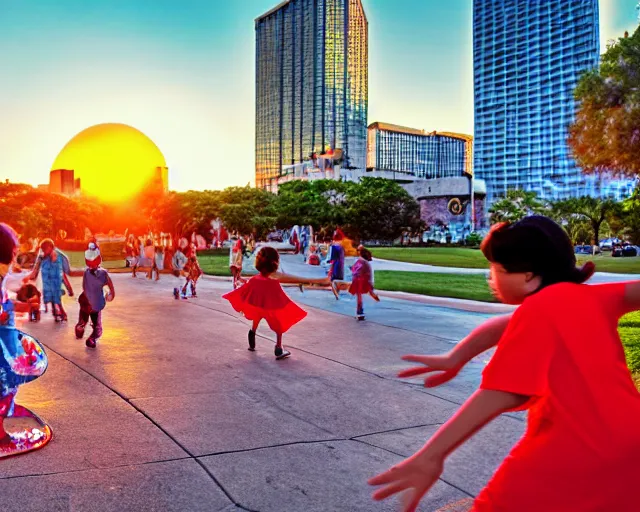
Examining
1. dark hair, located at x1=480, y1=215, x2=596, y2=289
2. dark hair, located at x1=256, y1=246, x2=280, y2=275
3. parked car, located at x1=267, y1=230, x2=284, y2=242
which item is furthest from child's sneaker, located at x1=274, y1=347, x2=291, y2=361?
parked car, located at x1=267, y1=230, x2=284, y2=242

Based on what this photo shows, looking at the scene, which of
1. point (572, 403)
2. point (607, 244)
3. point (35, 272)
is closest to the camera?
point (572, 403)

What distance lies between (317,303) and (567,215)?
59.8 m

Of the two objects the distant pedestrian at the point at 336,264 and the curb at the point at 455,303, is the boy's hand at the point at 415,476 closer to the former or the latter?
the curb at the point at 455,303

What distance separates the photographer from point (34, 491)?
3.96 metres

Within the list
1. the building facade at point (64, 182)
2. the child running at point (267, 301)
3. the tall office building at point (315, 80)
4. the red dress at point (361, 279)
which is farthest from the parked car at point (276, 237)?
the tall office building at point (315, 80)

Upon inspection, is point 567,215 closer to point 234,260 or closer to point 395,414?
point 234,260

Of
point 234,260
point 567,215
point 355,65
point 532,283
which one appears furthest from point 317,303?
point 355,65

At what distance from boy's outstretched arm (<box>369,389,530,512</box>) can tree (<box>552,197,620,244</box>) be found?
67.2 metres

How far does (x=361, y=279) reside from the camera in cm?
1323

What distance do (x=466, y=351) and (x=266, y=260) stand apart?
276 inches

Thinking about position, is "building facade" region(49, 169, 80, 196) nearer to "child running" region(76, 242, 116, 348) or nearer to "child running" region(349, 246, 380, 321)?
"child running" region(349, 246, 380, 321)

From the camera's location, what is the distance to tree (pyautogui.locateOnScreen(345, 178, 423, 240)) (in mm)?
63844

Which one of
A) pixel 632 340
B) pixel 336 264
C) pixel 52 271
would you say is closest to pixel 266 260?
pixel 52 271

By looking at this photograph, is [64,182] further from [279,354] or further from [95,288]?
[279,354]
